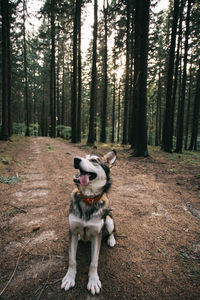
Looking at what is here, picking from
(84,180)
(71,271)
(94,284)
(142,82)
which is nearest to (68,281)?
(71,271)

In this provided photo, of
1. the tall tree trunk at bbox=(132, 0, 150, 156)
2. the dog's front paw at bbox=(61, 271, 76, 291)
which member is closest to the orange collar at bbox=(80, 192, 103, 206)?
the dog's front paw at bbox=(61, 271, 76, 291)

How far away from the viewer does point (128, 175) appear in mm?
6391

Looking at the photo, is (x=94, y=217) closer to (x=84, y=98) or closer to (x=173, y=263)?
(x=173, y=263)

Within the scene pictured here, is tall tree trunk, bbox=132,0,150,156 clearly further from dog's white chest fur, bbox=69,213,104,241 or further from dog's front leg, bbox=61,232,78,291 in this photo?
dog's front leg, bbox=61,232,78,291

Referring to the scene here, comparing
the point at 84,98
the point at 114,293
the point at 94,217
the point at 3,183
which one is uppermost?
the point at 84,98

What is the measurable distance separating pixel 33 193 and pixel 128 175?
12.5 ft

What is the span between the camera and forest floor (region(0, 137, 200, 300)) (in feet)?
5.86

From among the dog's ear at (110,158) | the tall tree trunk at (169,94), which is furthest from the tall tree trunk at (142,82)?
the dog's ear at (110,158)

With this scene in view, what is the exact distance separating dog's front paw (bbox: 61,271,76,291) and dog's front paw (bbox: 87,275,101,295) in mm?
204

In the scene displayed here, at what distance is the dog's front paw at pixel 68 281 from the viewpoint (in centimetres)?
176

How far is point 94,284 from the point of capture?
178cm

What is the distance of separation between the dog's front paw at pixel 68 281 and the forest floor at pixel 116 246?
52 mm

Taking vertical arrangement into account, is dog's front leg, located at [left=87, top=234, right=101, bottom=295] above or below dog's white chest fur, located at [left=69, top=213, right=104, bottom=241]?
below

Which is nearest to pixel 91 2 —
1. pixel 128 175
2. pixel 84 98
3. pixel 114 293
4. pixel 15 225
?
pixel 128 175
